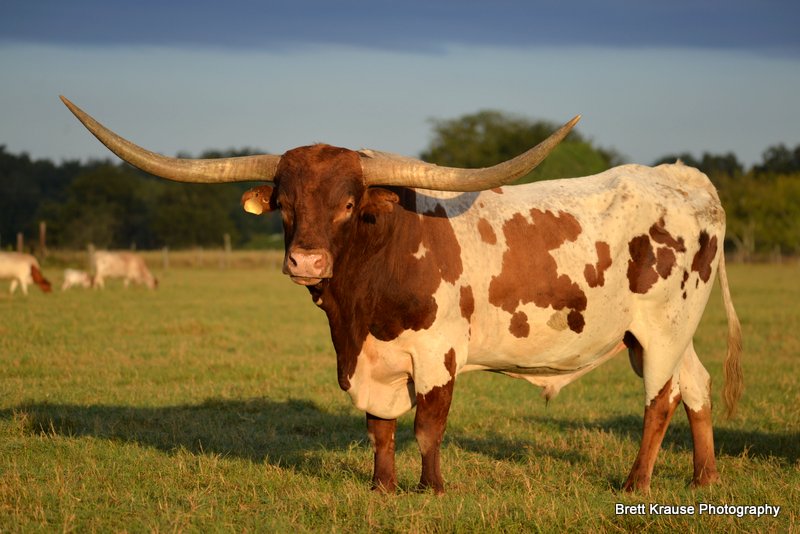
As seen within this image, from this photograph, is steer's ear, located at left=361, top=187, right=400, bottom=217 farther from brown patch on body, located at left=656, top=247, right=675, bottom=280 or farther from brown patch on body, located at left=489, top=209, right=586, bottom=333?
brown patch on body, located at left=656, top=247, right=675, bottom=280

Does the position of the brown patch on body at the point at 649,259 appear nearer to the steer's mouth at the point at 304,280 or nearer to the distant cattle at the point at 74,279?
the steer's mouth at the point at 304,280

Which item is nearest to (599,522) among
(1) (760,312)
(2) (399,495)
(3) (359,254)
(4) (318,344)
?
(2) (399,495)

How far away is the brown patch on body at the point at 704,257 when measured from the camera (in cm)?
713

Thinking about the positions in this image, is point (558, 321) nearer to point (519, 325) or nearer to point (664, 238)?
point (519, 325)

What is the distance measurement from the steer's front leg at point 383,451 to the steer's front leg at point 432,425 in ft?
1.01

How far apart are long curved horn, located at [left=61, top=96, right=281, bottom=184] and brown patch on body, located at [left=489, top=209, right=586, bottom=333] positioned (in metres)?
1.64

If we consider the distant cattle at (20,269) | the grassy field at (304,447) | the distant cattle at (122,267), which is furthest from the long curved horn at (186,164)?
the distant cattle at (122,267)

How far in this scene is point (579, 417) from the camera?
956cm

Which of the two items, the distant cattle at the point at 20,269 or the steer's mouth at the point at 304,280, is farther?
the distant cattle at the point at 20,269

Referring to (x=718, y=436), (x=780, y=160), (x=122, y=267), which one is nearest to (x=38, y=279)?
(x=122, y=267)

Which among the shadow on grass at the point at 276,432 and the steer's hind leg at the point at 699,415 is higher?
the steer's hind leg at the point at 699,415

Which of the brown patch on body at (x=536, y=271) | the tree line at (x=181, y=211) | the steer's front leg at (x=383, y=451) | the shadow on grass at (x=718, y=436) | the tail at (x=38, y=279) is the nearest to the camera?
the steer's front leg at (x=383, y=451)

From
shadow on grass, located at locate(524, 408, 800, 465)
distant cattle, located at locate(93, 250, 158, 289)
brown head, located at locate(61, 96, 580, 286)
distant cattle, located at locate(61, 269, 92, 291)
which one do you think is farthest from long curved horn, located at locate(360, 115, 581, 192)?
distant cattle, located at locate(93, 250, 158, 289)

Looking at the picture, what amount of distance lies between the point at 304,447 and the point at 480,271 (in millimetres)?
2451
